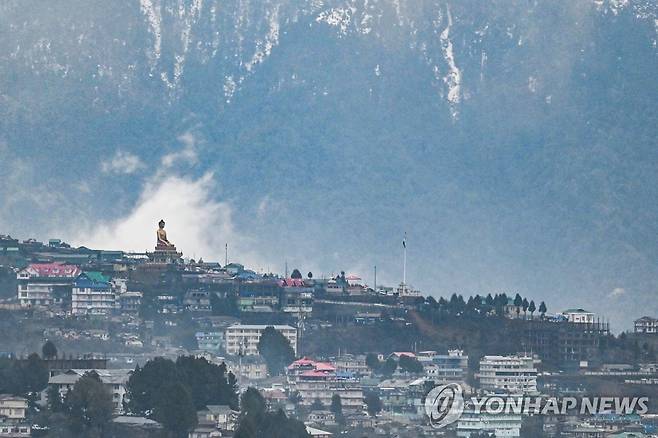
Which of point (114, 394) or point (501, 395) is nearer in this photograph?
point (114, 394)

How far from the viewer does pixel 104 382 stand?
529 ft

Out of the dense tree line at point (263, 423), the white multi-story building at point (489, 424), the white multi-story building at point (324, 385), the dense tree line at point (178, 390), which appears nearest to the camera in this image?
the dense tree line at point (263, 423)

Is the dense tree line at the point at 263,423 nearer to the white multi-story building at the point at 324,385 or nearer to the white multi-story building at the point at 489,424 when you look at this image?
the white multi-story building at the point at 489,424

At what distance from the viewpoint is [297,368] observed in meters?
200

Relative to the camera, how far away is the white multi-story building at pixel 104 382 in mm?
158625

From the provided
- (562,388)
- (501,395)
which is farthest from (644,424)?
(562,388)

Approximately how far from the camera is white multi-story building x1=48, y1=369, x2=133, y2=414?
159 m

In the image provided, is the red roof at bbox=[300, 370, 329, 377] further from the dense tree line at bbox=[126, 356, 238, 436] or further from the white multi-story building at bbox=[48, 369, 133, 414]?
the dense tree line at bbox=[126, 356, 238, 436]

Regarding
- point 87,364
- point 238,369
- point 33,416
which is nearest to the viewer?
point 33,416

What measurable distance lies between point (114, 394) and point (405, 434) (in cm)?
1811

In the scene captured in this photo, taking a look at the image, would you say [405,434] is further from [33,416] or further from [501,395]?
[33,416]

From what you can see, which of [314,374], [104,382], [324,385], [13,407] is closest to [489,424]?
[104,382]

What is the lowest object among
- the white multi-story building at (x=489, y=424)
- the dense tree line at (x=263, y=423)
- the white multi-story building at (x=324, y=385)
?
the dense tree line at (x=263, y=423)

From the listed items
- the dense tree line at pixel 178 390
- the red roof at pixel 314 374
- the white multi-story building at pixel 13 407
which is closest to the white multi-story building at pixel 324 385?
the red roof at pixel 314 374
